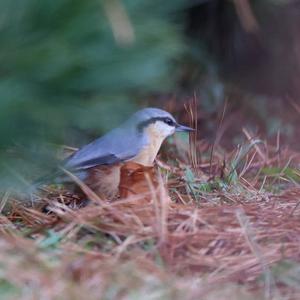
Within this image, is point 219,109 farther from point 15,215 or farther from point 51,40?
point 51,40

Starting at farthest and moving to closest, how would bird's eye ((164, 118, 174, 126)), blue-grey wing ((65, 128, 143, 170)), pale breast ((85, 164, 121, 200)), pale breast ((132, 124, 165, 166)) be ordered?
bird's eye ((164, 118, 174, 126)) < pale breast ((132, 124, 165, 166)) < blue-grey wing ((65, 128, 143, 170)) < pale breast ((85, 164, 121, 200))

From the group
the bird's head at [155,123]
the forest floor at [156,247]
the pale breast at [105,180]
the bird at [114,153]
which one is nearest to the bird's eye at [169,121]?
the bird's head at [155,123]

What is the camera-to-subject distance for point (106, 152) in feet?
14.2

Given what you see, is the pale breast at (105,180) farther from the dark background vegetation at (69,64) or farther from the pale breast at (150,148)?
Answer: the dark background vegetation at (69,64)

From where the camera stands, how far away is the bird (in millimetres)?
4198

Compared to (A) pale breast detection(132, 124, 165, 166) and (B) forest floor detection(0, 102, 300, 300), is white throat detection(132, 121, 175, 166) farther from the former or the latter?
(B) forest floor detection(0, 102, 300, 300)

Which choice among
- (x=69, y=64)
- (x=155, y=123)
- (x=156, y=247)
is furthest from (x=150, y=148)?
(x=69, y=64)

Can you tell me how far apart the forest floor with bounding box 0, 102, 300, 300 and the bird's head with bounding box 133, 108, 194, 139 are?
2.22ft

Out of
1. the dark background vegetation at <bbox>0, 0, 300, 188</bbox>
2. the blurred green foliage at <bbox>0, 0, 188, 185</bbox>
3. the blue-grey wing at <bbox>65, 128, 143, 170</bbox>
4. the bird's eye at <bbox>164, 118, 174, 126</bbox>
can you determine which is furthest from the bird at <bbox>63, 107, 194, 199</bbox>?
the blurred green foliage at <bbox>0, 0, 188, 185</bbox>

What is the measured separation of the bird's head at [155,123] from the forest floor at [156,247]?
2.22ft

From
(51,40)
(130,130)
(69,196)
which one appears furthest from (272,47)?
(51,40)

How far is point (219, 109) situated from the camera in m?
7.36

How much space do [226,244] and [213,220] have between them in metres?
0.18

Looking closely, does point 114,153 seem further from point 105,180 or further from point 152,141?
point 152,141
